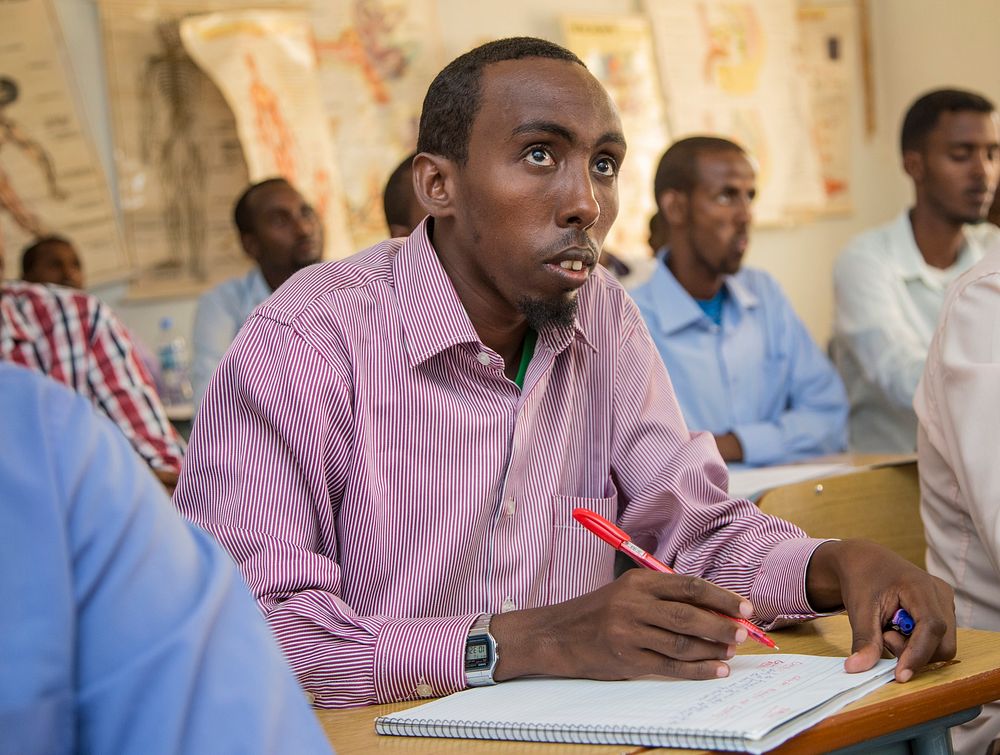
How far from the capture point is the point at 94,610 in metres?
0.54

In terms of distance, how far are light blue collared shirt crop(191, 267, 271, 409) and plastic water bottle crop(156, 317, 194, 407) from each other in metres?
0.58

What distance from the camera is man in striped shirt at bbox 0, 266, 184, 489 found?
109 inches

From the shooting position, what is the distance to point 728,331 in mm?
3480

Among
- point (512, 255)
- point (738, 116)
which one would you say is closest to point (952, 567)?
point (512, 255)

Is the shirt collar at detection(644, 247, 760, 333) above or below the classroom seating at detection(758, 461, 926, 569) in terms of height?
above

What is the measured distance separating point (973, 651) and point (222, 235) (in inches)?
179

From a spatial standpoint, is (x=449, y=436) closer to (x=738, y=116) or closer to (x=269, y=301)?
(x=269, y=301)

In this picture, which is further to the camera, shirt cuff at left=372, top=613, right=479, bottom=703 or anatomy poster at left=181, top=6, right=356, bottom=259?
anatomy poster at left=181, top=6, right=356, bottom=259

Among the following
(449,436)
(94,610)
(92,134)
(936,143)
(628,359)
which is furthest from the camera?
(92,134)

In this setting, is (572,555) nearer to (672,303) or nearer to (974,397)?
(974,397)

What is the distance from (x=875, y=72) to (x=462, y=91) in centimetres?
641

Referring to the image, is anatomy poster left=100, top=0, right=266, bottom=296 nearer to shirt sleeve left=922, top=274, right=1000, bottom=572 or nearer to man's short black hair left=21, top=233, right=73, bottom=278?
man's short black hair left=21, top=233, right=73, bottom=278

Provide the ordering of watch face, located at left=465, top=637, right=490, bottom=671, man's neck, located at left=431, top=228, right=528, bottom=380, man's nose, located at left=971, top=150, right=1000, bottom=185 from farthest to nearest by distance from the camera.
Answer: man's nose, located at left=971, top=150, right=1000, bottom=185, man's neck, located at left=431, top=228, right=528, bottom=380, watch face, located at left=465, top=637, right=490, bottom=671

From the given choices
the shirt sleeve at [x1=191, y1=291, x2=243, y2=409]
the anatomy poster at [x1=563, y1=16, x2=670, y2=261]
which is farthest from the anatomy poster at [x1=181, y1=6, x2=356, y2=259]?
the anatomy poster at [x1=563, y1=16, x2=670, y2=261]
